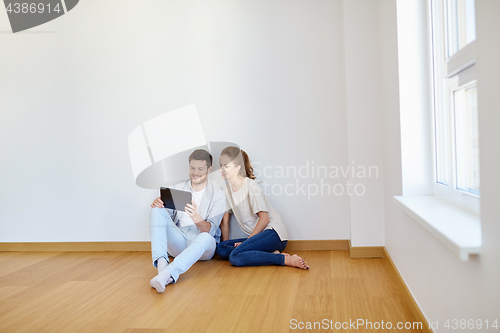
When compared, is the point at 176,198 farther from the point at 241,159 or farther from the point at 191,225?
the point at 241,159

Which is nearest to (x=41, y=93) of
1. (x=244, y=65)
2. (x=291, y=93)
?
(x=244, y=65)

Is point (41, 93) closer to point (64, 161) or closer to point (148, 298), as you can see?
point (64, 161)

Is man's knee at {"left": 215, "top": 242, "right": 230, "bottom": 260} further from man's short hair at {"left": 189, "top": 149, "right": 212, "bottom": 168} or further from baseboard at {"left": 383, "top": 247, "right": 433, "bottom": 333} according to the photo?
baseboard at {"left": 383, "top": 247, "right": 433, "bottom": 333}

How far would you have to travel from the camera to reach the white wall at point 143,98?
273 cm

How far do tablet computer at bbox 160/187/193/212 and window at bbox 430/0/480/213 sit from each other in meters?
1.45

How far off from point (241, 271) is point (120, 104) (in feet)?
5.10

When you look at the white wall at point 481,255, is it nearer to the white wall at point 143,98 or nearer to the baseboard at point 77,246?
the white wall at point 143,98

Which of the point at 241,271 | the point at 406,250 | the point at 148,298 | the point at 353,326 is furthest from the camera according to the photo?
A: the point at 241,271

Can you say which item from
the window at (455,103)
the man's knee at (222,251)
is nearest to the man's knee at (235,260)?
the man's knee at (222,251)

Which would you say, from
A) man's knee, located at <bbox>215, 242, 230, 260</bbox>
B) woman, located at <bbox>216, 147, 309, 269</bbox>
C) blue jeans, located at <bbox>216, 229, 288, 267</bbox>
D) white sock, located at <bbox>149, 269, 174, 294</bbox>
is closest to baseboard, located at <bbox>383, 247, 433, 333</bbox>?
woman, located at <bbox>216, 147, 309, 269</bbox>

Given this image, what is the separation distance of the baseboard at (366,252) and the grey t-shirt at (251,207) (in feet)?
1.46

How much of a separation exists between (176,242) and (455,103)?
1.74 metres

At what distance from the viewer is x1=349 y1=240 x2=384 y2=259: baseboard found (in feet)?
8.30

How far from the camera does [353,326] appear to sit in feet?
Result: 5.02
